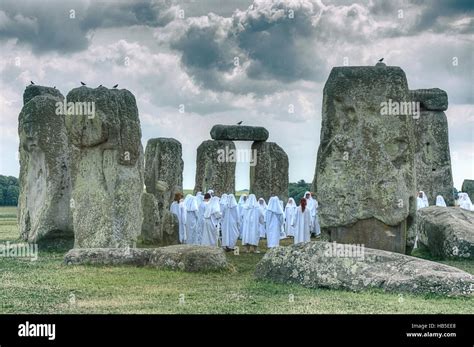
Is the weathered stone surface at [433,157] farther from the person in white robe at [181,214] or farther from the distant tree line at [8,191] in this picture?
the distant tree line at [8,191]

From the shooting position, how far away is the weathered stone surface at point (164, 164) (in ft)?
80.0

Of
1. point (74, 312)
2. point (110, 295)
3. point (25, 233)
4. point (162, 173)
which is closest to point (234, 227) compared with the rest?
point (162, 173)

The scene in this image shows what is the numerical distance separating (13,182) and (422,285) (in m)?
42.5

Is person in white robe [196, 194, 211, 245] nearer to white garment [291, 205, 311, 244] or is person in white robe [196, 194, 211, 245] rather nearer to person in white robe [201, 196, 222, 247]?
person in white robe [201, 196, 222, 247]

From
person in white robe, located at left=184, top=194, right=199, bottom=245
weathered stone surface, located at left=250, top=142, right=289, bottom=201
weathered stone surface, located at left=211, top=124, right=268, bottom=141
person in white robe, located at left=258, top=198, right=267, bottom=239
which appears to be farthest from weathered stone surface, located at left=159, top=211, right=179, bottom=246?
weathered stone surface, located at left=211, top=124, right=268, bottom=141

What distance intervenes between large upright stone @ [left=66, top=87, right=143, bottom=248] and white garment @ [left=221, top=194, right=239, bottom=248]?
6.07m

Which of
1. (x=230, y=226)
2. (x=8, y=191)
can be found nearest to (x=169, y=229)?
(x=230, y=226)

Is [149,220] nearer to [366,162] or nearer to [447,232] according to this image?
[366,162]

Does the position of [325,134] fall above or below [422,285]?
above

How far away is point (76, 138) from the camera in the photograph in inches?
623

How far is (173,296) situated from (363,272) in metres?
2.67

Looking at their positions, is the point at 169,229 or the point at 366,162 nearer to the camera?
the point at 366,162

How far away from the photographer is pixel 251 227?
21.3 meters
